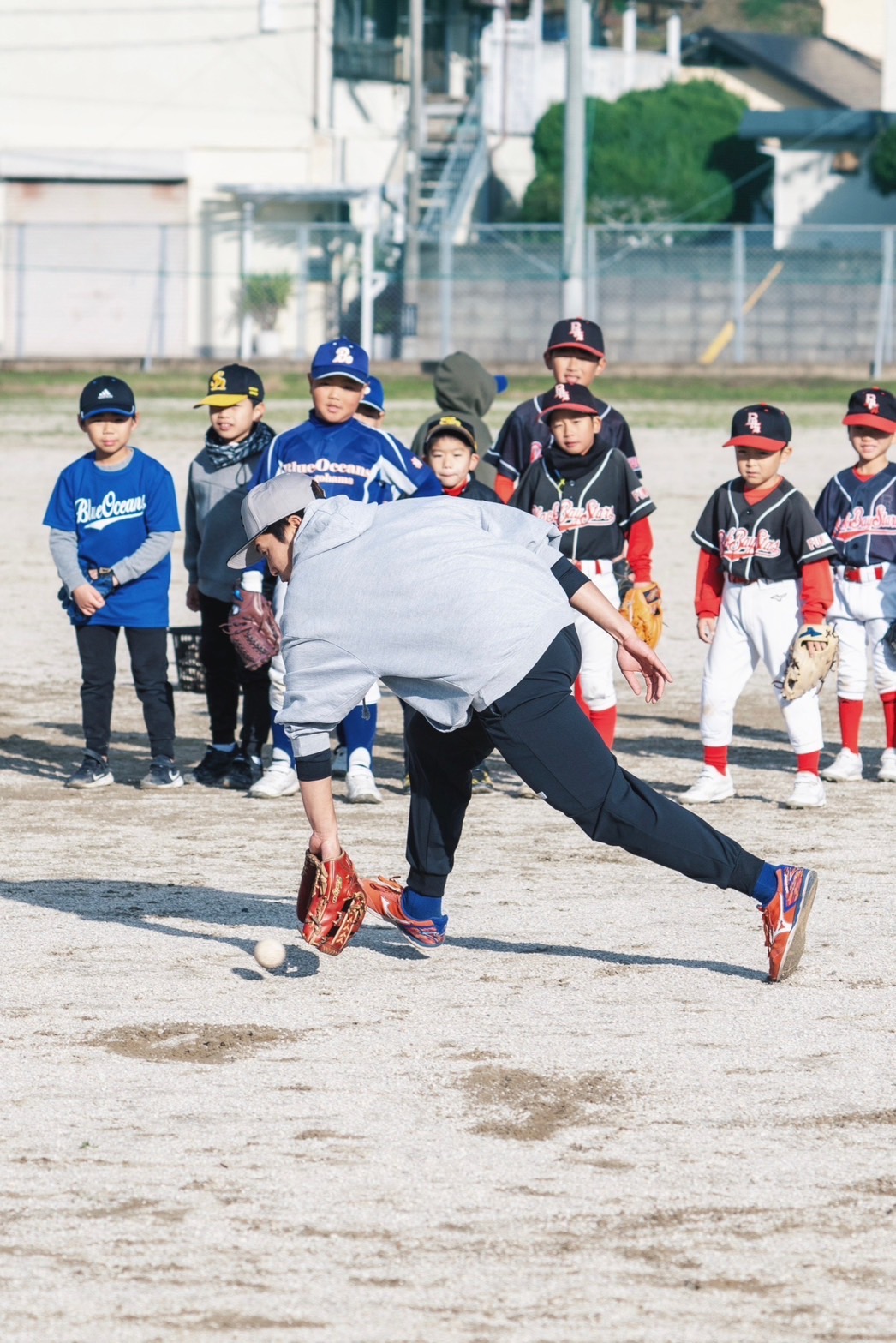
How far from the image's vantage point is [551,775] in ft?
17.2

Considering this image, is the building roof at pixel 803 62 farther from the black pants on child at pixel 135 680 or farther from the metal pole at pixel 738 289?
the black pants on child at pixel 135 680

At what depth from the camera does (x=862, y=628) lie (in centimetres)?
929

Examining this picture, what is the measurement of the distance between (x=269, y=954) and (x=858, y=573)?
15.2 feet

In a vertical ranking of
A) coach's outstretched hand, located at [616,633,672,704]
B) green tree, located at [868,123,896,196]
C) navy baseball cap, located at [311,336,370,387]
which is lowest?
coach's outstretched hand, located at [616,633,672,704]

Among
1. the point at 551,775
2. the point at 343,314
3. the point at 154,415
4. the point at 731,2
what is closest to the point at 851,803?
the point at 551,775

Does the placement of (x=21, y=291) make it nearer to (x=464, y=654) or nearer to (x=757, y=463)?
(x=757, y=463)

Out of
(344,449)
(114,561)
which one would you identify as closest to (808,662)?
(344,449)

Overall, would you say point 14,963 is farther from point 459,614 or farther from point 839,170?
point 839,170

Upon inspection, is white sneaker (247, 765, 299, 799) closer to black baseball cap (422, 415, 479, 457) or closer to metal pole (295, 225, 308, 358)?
black baseball cap (422, 415, 479, 457)

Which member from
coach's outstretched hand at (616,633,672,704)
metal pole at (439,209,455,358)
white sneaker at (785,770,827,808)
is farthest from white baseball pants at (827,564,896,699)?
metal pole at (439,209,455,358)

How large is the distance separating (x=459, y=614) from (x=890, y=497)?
4584mm

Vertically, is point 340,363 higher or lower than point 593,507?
higher

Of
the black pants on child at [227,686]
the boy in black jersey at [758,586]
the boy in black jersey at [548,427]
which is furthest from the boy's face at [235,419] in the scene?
the boy in black jersey at [758,586]

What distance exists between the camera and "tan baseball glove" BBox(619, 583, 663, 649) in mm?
7832
